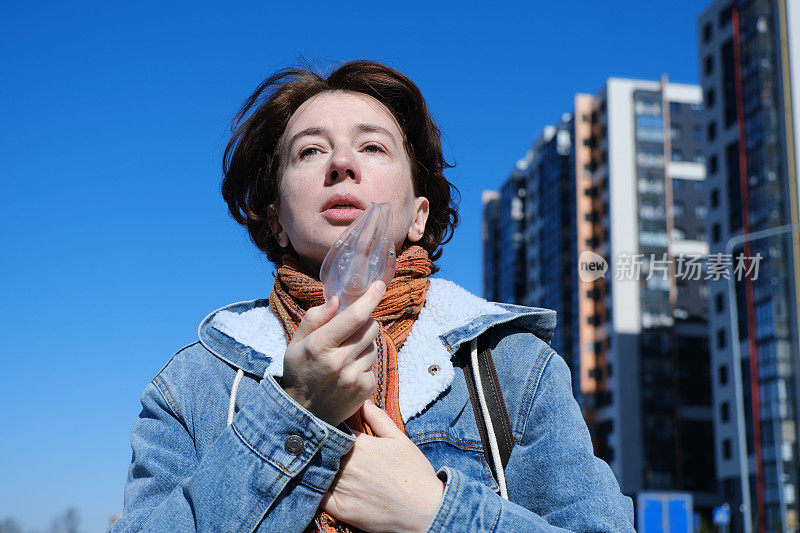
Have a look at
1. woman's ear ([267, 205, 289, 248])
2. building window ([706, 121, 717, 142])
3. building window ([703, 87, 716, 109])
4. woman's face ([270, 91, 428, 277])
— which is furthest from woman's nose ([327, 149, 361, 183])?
building window ([703, 87, 716, 109])

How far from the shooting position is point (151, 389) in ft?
7.24

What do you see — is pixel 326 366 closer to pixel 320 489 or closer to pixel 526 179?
pixel 320 489

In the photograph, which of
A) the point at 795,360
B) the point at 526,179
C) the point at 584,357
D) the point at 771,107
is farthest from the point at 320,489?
the point at 526,179

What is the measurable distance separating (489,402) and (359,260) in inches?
20.4

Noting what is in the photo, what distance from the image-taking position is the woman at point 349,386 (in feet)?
5.87

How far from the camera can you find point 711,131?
54656 millimetres

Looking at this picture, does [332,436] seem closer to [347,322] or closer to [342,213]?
[347,322]

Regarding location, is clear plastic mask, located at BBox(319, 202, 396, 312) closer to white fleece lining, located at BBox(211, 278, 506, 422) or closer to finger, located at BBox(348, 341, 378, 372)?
finger, located at BBox(348, 341, 378, 372)

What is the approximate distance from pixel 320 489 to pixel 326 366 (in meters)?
0.30

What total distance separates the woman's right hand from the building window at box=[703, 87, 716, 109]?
5794 centimetres

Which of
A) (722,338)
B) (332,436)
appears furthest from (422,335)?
(722,338)

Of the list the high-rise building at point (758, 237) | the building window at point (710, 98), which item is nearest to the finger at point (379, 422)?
the high-rise building at point (758, 237)

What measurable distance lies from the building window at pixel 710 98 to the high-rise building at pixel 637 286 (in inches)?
502

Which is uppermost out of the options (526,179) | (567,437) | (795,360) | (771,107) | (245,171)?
(526,179)
